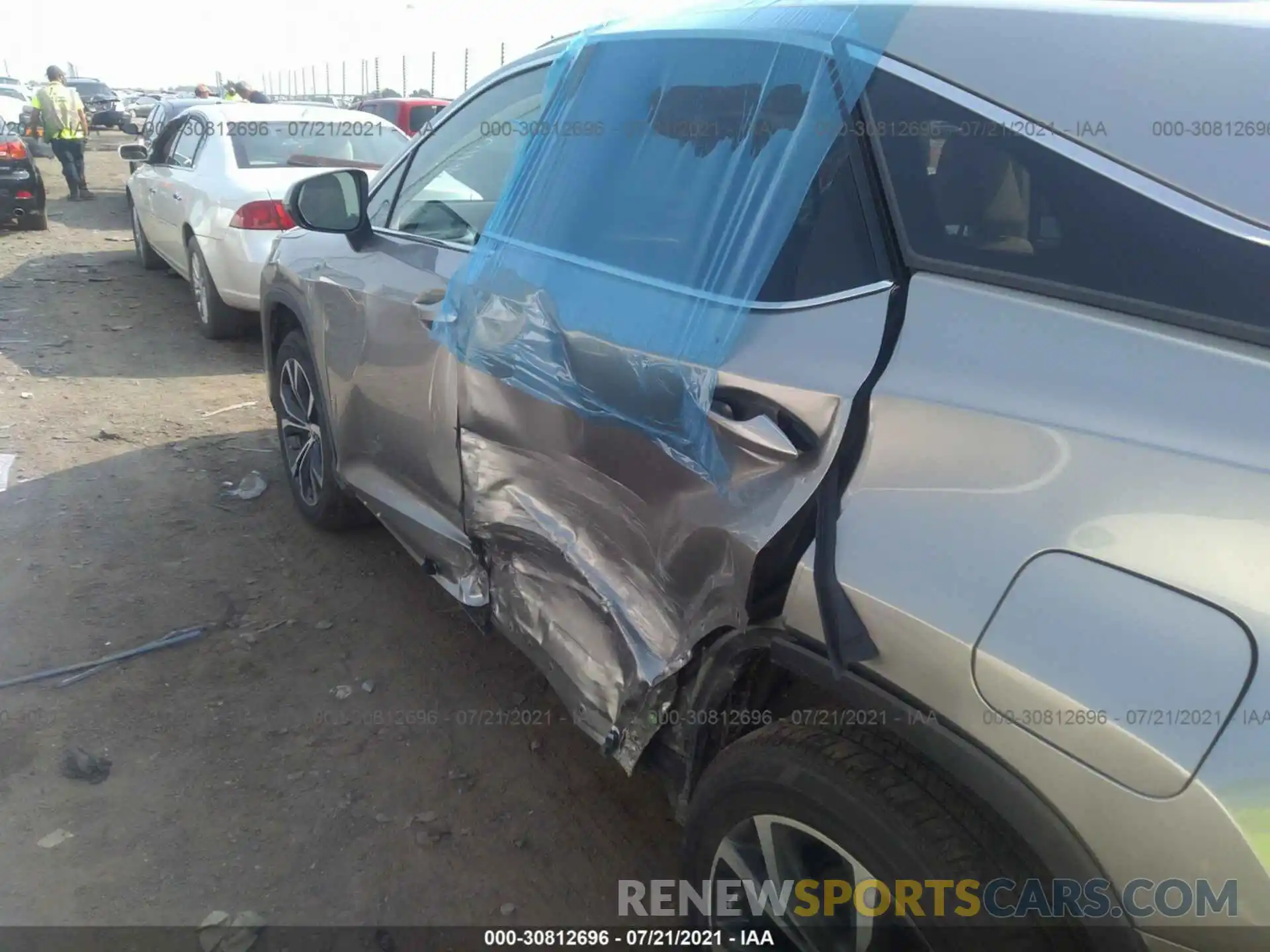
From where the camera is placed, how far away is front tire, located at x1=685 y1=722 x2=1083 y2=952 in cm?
136

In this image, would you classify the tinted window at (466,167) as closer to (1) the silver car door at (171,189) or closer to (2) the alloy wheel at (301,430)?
(2) the alloy wheel at (301,430)

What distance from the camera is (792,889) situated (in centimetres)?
171

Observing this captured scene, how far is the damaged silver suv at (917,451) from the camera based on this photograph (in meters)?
1.18

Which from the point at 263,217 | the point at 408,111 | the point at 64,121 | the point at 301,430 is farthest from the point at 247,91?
the point at 301,430

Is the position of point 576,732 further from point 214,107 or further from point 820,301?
point 214,107

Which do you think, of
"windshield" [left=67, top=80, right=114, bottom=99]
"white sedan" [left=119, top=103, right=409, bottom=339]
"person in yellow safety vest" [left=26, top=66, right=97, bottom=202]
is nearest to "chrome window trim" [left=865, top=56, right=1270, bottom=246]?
"white sedan" [left=119, top=103, right=409, bottom=339]

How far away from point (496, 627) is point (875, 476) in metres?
1.46

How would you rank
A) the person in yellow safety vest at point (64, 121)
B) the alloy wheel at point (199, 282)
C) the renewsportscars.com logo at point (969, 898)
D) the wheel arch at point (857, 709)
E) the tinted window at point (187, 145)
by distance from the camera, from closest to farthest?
the renewsportscars.com logo at point (969, 898) → the wheel arch at point (857, 709) → the alloy wheel at point (199, 282) → the tinted window at point (187, 145) → the person in yellow safety vest at point (64, 121)

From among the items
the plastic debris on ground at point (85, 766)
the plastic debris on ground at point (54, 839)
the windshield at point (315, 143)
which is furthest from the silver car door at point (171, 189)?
the plastic debris on ground at point (54, 839)

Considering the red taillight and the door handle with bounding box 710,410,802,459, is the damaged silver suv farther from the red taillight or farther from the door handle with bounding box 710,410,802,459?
the red taillight

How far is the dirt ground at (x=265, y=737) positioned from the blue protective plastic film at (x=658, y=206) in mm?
1210

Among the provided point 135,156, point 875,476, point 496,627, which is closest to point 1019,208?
point 875,476

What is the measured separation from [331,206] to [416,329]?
772mm

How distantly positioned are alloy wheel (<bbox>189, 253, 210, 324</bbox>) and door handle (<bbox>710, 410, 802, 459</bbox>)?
246 inches
